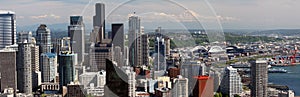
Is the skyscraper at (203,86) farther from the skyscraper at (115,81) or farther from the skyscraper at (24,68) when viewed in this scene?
the skyscraper at (24,68)

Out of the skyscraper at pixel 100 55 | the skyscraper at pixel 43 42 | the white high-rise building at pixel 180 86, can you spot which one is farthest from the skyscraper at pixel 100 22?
the skyscraper at pixel 43 42

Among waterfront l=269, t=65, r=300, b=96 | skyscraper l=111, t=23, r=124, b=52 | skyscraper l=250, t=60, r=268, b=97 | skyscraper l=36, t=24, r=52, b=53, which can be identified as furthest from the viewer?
skyscraper l=36, t=24, r=52, b=53

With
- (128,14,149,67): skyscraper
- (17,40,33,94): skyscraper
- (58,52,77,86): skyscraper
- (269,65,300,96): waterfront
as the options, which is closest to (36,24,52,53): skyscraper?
(17,40,33,94): skyscraper

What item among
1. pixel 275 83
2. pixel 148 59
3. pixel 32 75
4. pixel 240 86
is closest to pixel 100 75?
pixel 148 59

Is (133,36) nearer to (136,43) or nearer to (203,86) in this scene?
(136,43)

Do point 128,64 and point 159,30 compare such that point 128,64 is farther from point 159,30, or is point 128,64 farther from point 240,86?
point 240,86

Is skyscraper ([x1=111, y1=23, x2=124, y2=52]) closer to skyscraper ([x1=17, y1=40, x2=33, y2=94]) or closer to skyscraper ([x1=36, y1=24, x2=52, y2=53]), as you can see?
skyscraper ([x1=17, y1=40, x2=33, y2=94])

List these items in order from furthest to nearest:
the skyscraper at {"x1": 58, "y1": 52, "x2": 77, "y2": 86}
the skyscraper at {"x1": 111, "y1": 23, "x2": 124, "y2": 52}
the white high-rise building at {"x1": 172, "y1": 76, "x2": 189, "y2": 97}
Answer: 1. the skyscraper at {"x1": 58, "y1": 52, "x2": 77, "y2": 86}
2. the white high-rise building at {"x1": 172, "y1": 76, "x2": 189, "y2": 97}
3. the skyscraper at {"x1": 111, "y1": 23, "x2": 124, "y2": 52}
